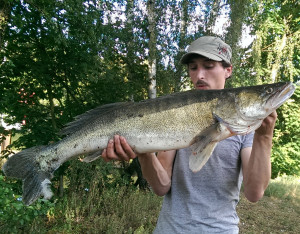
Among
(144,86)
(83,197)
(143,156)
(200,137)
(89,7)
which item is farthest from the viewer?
(144,86)

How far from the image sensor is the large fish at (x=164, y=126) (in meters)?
2.20

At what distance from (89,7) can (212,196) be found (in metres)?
5.35

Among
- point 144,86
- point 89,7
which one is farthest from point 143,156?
point 144,86

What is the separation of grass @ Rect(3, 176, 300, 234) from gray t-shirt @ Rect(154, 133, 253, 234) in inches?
126

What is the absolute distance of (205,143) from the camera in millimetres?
2127

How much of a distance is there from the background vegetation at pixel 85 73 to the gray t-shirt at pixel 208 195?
232cm

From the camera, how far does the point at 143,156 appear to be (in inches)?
95.7

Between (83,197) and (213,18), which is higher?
(213,18)

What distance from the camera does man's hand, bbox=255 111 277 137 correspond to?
6.83ft

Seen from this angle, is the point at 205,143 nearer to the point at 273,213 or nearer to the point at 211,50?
the point at 211,50

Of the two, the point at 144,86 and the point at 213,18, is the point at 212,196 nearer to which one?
the point at 144,86

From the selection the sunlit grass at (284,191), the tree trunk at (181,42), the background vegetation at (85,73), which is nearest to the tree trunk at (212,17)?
the background vegetation at (85,73)

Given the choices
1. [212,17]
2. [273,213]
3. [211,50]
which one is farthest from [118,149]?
[212,17]

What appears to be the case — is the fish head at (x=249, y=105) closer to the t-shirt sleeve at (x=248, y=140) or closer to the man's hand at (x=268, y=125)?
the man's hand at (x=268, y=125)
